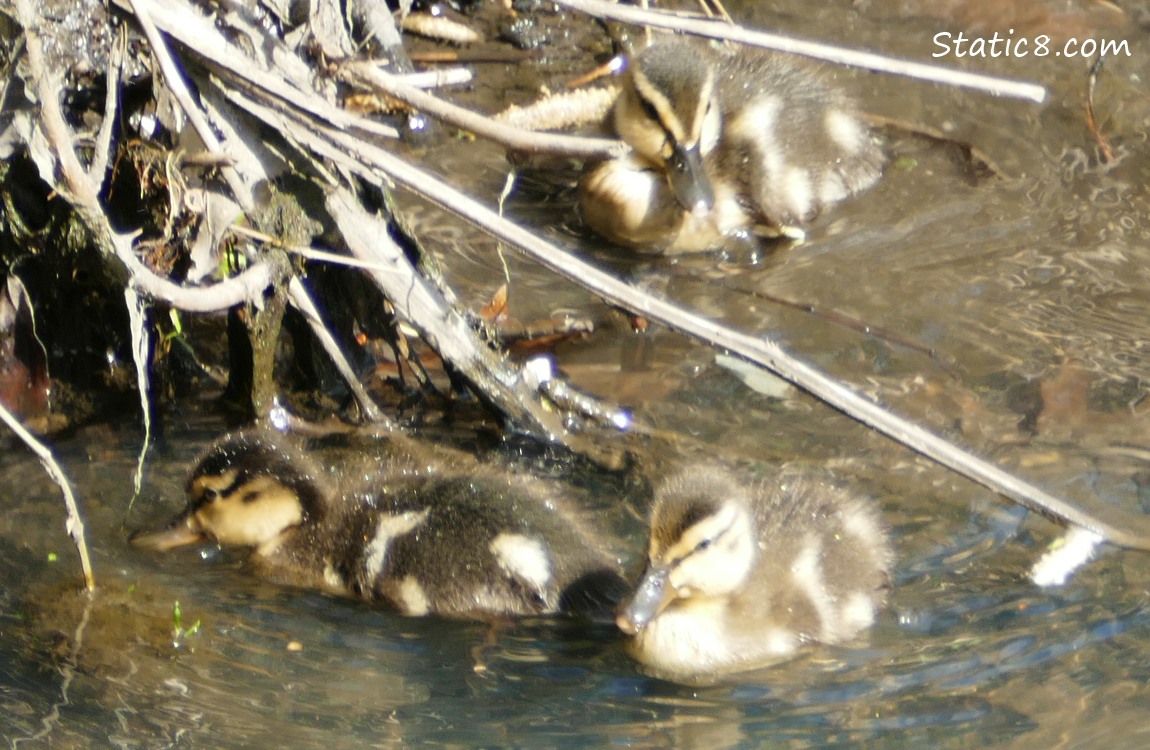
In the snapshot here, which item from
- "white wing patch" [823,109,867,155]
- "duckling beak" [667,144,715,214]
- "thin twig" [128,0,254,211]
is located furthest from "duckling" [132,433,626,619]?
"white wing patch" [823,109,867,155]

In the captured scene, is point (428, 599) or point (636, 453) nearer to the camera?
point (428, 599)

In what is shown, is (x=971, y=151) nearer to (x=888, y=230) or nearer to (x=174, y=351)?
(x=888, y=230)

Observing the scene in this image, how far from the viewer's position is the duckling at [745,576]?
233cm

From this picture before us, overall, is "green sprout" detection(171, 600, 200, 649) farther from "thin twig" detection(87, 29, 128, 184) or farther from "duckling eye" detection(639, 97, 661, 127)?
"duckling eye" detection(639, 97, 661, 127)

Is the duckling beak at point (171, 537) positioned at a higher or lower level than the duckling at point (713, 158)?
lower

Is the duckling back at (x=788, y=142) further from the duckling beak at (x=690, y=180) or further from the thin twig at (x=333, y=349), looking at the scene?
the thin twig at (x=333, y=349)

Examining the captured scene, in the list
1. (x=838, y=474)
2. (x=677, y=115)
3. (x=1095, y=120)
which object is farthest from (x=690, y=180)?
(x=1095, y=120)

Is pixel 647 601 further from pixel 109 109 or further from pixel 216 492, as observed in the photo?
pixel 109 109

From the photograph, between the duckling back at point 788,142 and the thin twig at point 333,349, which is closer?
the thin twig at point 333,349

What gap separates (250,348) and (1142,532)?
1.73 metres

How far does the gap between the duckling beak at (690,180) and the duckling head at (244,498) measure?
4.21ft

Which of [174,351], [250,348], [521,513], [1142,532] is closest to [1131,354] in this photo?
[1142,532]

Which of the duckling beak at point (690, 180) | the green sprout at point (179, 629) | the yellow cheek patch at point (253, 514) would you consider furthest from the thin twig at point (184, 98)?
the duckling beak at point (690, 180)

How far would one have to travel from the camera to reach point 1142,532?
2.53 metres
